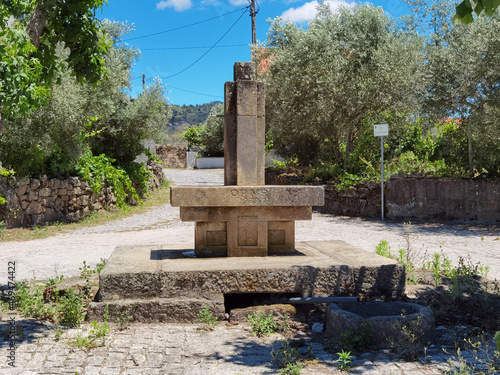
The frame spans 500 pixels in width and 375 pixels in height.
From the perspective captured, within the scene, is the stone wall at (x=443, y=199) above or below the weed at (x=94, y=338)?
above

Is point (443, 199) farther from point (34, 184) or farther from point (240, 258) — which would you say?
point (34, 184)

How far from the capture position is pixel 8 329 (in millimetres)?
4586

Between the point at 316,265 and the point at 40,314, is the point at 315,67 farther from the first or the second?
the point at 40,314

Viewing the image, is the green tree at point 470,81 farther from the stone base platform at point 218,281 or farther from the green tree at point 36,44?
the green tree at point 36,44

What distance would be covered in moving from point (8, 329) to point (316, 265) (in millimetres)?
3130

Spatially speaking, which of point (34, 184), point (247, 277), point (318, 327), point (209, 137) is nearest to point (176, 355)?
point (247, 277)

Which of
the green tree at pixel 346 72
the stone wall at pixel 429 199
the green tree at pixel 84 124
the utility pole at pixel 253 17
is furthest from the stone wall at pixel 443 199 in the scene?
the utility pole at pixel 253 17

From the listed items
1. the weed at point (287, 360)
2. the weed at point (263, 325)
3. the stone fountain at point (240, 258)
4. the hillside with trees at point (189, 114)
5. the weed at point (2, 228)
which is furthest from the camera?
the hillside with trees at point (189, 114)

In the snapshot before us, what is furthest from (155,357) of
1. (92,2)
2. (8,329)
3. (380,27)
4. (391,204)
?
(380,27)

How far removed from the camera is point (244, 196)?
580cm

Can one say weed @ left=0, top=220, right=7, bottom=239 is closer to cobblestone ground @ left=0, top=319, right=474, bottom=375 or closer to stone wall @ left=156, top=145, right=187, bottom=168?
cobblestone ground @ left=0, top=319, right=474, bottom=375

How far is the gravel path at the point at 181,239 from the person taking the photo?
333 inches

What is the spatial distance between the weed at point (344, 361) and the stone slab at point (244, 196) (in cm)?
220

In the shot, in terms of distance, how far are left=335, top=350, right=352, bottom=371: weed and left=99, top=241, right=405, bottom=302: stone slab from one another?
4.79 feet
